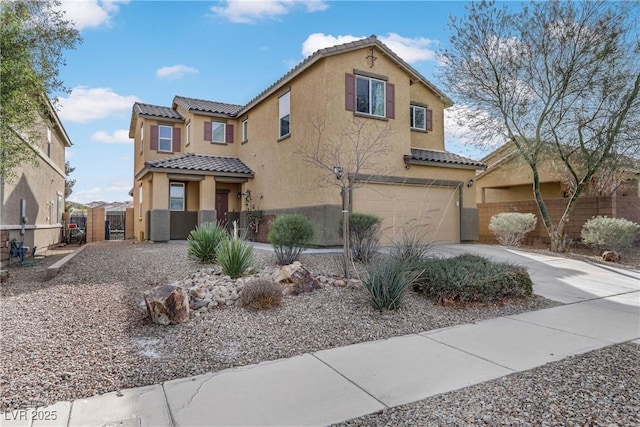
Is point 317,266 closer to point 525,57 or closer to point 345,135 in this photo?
point 345,135

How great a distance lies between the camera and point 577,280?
928cm

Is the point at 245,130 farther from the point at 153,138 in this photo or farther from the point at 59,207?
the point at 59,207

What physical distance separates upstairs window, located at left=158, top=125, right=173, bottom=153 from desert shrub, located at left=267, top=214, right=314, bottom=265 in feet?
44.6

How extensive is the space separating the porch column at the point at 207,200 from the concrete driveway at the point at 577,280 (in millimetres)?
10387

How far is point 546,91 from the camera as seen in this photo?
13352 millimetres

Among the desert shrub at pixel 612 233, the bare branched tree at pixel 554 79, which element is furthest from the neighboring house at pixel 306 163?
the desert shrub at pixel 612 233

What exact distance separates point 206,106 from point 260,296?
16.5 meters

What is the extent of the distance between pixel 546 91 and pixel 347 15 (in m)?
7.43

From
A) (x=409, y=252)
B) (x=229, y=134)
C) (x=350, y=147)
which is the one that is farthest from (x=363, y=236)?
(x=229, y=134)

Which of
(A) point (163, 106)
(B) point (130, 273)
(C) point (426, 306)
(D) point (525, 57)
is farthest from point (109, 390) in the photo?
(A) point (163, 106)

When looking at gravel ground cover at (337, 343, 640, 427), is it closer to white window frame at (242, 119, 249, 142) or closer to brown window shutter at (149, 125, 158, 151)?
white window frame at (242, 119, 249, 142)

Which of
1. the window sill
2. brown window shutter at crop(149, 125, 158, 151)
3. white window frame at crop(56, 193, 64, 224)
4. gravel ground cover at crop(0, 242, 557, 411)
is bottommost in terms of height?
gravel ground cover at crop(0, 242, 557, 411)

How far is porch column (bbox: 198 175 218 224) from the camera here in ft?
56.5

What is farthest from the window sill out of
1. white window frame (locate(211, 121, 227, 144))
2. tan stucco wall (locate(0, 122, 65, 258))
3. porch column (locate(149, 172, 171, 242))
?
tan stucco wall (locate(0, 122, 65, 258))
